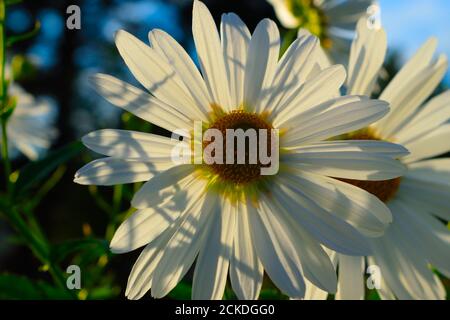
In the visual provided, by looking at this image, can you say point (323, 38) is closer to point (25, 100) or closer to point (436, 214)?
point (436, 214)

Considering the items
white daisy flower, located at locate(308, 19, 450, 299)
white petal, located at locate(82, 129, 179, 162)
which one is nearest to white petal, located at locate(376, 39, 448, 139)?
white daisy flower, located at locate(308, 19, 450, 299)

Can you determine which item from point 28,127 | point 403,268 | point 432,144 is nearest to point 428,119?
point 432,144

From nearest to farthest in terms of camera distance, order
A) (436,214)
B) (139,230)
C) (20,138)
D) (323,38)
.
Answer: (139,230)
(436,214)
(323,38)
(20,138)

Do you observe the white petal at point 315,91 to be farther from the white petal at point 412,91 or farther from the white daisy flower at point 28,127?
the white daisy flower at point 28,127

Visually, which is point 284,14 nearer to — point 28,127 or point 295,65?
point 295,65

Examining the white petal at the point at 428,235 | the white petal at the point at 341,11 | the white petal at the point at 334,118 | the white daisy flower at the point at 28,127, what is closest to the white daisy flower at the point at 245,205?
the white petal at the point at 334,118
